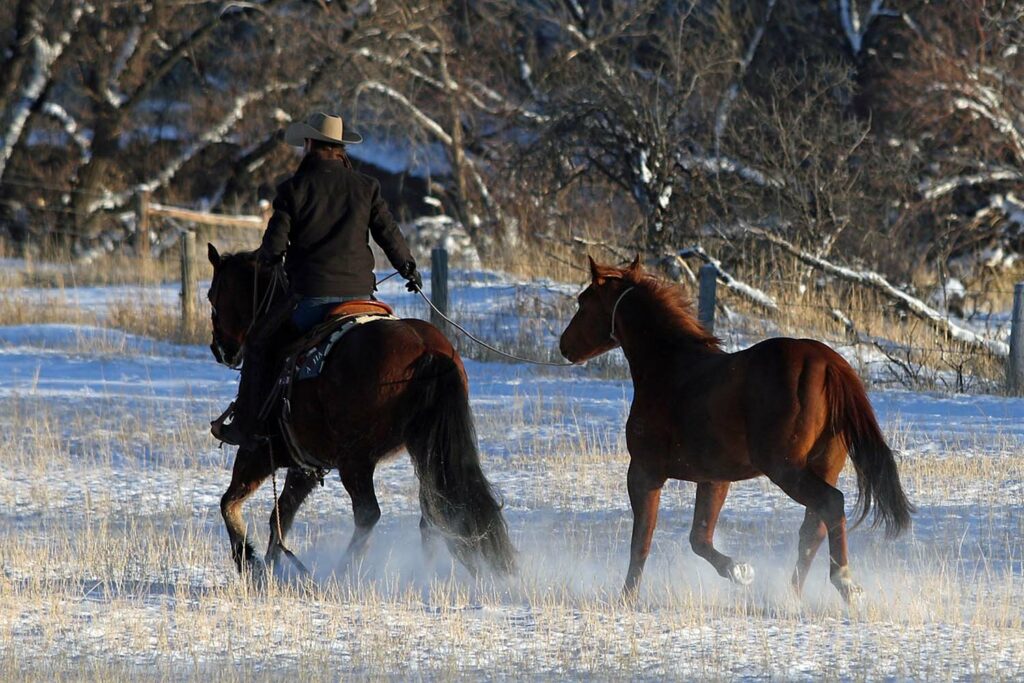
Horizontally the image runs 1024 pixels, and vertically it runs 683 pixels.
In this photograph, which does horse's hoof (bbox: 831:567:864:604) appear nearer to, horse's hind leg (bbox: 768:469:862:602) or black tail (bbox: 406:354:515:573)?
horse's hind leg (bbox: 768:469:862:602)

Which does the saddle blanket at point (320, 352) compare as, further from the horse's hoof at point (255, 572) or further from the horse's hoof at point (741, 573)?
the horse's hoof at point (741, 573)

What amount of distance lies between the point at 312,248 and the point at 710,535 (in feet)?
7.32

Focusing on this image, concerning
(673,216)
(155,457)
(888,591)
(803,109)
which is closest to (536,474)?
(155,457)

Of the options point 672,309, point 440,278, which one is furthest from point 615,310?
point 440,278

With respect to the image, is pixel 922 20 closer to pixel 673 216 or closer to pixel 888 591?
pixel 673 216

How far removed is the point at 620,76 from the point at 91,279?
350 inches

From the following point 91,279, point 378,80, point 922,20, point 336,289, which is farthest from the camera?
point 378,80

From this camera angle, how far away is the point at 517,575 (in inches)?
239

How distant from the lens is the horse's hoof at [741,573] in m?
6.05

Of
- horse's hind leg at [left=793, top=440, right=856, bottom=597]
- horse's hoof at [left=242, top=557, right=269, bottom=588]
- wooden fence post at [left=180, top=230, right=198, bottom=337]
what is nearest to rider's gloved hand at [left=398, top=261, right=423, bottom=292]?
horse's hoof at [left=242, top=557, right=269, bottom=588]

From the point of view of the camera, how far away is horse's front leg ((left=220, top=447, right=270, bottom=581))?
20.8 ft

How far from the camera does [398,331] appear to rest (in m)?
6.23

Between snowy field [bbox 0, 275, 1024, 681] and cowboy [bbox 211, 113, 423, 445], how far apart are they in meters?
0.93

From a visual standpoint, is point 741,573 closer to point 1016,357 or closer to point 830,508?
point 830,508
